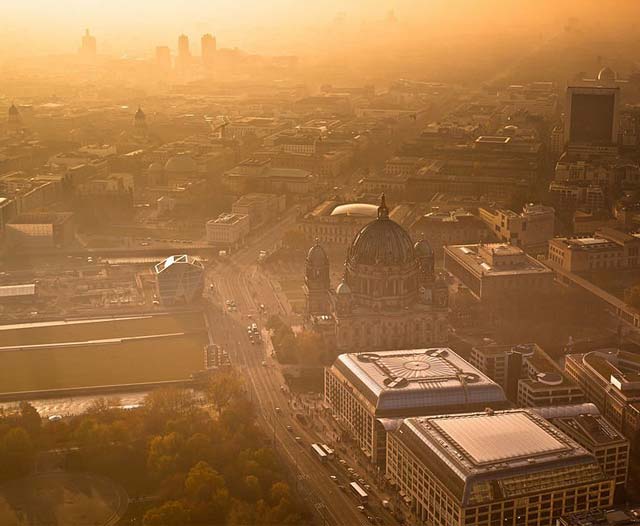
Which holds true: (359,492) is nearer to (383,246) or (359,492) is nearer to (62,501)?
(62,501)

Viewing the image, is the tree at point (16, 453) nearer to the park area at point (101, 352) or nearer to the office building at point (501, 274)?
the park area at point (101, 352)

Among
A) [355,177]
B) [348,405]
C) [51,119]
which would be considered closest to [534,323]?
[348,405]

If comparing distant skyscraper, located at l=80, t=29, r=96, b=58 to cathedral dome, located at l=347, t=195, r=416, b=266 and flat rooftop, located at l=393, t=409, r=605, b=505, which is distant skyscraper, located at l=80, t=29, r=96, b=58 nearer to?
cathedral dome, located at l=347, t=195, r=416, b=266

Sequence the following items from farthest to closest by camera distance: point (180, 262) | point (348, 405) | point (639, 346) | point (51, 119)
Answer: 1. point (51, 119)
2. point (180, 262)
3. point (639, 346)
4. point (348, 405)

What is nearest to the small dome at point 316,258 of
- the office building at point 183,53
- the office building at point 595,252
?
the office building at point 595,252

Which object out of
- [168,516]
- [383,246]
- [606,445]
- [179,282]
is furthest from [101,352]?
[606,445]

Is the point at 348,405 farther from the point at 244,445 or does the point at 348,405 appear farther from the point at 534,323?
the point at 534,323

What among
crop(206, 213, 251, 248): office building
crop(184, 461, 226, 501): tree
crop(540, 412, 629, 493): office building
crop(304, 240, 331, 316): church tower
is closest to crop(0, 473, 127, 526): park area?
crop(184, 461, 226, 501): tree
